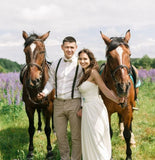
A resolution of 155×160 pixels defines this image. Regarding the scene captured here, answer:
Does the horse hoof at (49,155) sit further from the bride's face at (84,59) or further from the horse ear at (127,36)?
the horse ear at (127,36)

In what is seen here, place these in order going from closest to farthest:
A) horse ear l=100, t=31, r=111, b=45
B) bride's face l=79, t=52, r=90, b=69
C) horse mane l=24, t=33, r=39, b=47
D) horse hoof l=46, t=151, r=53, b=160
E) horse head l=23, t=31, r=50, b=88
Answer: bride's face l=79, t=52, r=90, b=69 < horse head l=23, t=31, r=50, b=88 < horse ear l=100, t=31, r=111, b=45 < horse mane l=24, t=33, r=39, b=47 < horse hoof l=46, t=151, r=53, b=160

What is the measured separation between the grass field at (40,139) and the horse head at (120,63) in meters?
2.15

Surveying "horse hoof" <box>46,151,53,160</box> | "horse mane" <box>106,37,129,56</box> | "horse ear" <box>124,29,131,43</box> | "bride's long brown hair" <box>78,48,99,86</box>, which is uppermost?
"horse ear" <box>124,29,131,43</box>

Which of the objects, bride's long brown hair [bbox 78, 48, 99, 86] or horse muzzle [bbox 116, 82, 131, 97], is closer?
horse muzzle [bbox 116, 82, 131, 97]

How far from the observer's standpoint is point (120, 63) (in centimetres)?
298

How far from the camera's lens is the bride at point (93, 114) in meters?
3.07

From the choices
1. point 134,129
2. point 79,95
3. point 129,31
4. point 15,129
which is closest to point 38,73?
point 79,95

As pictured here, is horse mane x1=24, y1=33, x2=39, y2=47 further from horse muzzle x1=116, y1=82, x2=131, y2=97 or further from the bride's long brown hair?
horse muzzle x1=116, y1=82, x2=131, y2=97

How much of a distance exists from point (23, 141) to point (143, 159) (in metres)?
3.17

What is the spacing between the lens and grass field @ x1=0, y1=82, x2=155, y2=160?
14.2ft

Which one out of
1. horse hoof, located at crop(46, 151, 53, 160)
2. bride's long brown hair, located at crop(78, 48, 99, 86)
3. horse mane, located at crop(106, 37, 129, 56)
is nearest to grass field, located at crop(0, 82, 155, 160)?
horse hoof, located at crop(46, 151, 53, 160)

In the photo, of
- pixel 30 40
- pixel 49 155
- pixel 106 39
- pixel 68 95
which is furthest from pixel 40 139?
pixel 106 39

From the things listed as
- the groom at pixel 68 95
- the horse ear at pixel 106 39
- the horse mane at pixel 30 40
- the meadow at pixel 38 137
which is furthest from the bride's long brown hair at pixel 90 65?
the meadow at pixel 38 137

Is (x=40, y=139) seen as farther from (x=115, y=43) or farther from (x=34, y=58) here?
(x=115, y=43)
